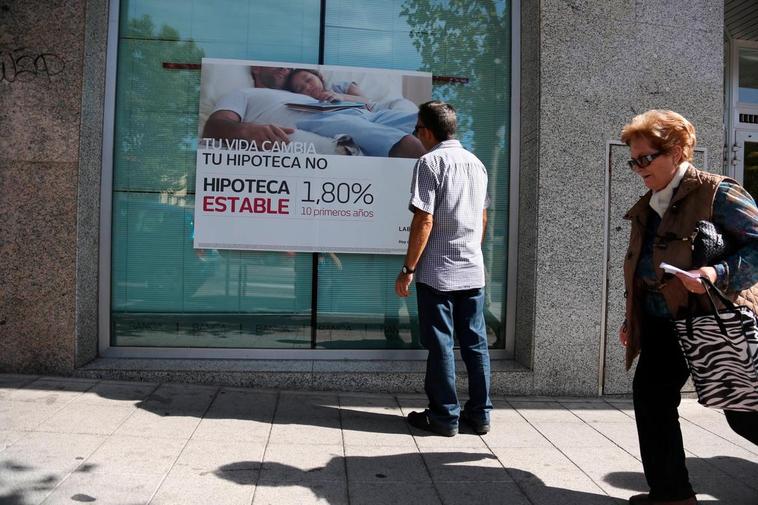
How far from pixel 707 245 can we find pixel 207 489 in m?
2.53

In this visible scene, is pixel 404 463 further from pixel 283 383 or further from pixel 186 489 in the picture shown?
pixel 283 383

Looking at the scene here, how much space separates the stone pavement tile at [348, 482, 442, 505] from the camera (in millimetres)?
2994

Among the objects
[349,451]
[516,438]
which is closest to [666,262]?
[516,438]

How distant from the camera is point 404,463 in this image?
3.47 m

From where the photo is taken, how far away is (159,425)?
3.85 metres

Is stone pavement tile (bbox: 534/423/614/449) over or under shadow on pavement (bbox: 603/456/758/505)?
over

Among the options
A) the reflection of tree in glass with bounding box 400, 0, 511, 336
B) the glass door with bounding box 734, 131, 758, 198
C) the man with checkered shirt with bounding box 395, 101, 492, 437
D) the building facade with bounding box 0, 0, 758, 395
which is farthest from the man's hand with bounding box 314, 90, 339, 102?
the glass door with bounding box 734, 131, 758, 198

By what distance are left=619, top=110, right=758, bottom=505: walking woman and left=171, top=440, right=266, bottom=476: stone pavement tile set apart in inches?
78.9

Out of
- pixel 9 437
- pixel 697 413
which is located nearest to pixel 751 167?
pixel 697 413

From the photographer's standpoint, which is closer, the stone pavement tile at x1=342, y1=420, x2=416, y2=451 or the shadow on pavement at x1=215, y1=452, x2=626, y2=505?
the shadow on pavement at x1=215, y1=452, x2=626, y2=505

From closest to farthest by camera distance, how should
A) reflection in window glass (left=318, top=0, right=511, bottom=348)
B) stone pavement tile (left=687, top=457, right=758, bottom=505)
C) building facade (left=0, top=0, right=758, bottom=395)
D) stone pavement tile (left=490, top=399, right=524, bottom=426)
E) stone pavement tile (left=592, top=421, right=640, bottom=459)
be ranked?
stone pavement tile (left=687, top=457, right=758, bottom=505)
stone pavement tile (left=592, top=421, right=640, bottom=459)
stone pavement tile (left=490, top=399, right=524, bottom=426)
building facade (left=0, top=0, right=758, bottom=395)
reflection in window glass (left=318, top=0, right=511, bottom=348)

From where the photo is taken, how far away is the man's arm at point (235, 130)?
502 centimetres

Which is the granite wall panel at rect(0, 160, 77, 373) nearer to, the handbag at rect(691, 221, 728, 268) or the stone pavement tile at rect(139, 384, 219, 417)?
the stone pavement tile at rect(139, 384, 219, 417)

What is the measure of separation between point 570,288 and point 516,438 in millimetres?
1495
